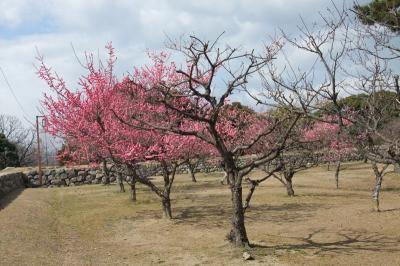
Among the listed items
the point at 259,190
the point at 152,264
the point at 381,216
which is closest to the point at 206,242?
the point at 152,264

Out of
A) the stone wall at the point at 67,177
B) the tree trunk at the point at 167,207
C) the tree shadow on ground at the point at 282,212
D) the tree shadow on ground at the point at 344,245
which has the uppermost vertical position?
the stone wall at the point at 67,177

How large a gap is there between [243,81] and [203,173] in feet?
88.6

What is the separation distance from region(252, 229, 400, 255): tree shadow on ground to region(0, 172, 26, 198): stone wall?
46.4 feet

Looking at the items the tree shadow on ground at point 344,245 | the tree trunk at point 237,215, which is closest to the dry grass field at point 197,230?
the tree shadow on ground at point 344,245

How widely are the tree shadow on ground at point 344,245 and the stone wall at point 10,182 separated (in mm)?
14132

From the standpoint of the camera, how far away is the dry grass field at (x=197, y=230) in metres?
9.33

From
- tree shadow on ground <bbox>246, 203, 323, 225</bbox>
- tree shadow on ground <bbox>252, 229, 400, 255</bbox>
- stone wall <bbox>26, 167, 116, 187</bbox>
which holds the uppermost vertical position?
stone wall <bbox>26, 167, 116, 187</bbox>

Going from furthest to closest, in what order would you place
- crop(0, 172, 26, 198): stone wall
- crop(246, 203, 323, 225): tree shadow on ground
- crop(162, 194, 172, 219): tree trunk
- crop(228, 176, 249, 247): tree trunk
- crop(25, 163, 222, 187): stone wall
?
1. crop(25, 163, 222, 187): stone wall
2. crop(0, 172, 26, 198): stone wall
3. crop(162, 194, 172, 219): tree trunk
4. crop(246, 203, 323, 225): tree shadow on ground
5. crop(228, 176, 249, 247): tree trunk

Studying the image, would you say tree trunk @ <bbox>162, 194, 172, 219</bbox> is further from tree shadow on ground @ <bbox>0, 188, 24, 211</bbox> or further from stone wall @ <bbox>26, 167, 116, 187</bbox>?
stone wall @ <bbox>26, 167, 116, 187</bbox>

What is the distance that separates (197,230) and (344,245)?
4137 mm

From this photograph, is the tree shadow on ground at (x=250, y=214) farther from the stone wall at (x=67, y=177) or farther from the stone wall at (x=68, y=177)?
the stone wall at (x=67, y=177)

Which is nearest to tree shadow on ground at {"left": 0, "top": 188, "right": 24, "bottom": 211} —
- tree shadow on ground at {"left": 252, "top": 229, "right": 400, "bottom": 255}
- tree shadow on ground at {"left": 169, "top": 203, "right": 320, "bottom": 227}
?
tree shadow on ground at {"left": 169, "top": 203, "right": 320, "bottom": 227}

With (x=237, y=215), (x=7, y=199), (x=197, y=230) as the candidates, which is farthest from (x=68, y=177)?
(x=237, y=215)

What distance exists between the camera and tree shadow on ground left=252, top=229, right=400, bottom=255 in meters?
9.29
